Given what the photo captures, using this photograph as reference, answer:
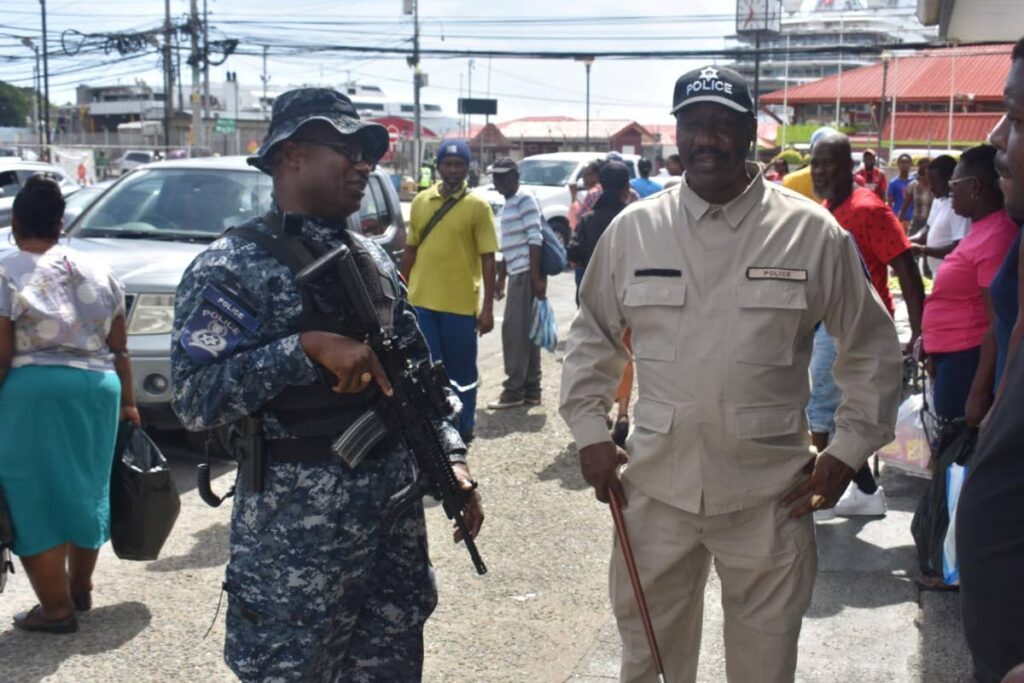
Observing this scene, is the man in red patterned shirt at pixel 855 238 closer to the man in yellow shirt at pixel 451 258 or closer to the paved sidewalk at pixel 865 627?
the paved sidewalk at pixel 865 627

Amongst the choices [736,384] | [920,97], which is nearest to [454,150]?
[736,384]

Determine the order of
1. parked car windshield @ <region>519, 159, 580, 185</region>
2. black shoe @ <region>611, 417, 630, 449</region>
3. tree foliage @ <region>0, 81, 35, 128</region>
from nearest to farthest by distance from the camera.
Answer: black shoe @ <region>611, 417, 630, 449</region> < parked car windshield @ <region>519, 159, 580, 185</region> < tree foliage @ <region>0, 81, 35, 128</region>

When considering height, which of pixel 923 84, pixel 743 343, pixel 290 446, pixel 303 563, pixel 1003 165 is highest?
pixel 923 84

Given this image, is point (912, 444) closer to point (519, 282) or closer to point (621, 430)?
point (621, 430)

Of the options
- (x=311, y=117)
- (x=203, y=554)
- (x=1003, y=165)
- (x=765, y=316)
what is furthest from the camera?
(x=203, y=554)

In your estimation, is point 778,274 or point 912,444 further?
point 912,444

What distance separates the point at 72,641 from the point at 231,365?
2.22 m

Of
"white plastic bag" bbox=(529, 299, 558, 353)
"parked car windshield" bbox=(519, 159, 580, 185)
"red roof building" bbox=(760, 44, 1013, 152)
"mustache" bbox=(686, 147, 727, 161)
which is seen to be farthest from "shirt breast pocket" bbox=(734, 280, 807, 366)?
"red roof building" bbox=(760, 44, 1013, 152)

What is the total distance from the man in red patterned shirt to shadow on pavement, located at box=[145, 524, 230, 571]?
2823mm

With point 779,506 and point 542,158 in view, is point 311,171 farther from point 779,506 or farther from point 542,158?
point 542,158

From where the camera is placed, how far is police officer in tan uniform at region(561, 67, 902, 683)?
2.88 meters

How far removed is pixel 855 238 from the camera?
4949 millimetres

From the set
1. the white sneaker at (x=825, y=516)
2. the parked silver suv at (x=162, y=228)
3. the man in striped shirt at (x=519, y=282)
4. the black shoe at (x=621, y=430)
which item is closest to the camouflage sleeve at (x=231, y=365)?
the white sneaker at (x=825, y=516)

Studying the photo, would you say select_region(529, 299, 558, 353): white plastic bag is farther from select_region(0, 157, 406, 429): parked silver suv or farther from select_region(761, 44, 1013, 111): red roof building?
select_region(761, 44, 1013, 111): red roof building
